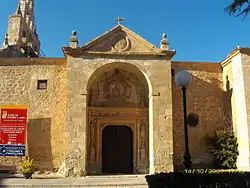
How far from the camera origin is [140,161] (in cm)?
1560

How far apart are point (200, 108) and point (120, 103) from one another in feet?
12.9

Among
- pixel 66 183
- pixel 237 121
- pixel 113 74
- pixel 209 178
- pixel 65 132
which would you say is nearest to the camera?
pixel 209 178

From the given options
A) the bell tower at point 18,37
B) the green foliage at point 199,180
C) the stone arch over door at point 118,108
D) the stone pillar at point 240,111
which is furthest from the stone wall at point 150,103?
the bell tower at point 18,37

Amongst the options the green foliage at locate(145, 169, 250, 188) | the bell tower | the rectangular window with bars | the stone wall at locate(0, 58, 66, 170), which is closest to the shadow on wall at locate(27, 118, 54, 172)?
the stone wall at locate(0, 58, 66, 170)

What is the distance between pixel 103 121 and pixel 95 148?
4.37 feet

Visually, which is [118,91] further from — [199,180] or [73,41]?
[199,180]

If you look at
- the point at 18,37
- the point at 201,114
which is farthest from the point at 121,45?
the point at 18,37

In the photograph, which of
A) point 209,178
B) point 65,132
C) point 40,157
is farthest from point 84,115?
point 209,178

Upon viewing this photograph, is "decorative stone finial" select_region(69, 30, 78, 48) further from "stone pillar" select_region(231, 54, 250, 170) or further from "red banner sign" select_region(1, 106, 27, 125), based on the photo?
"stone pillar" select_region(231, 54, 250, 170)

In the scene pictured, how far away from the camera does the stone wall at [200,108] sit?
51.7 feet

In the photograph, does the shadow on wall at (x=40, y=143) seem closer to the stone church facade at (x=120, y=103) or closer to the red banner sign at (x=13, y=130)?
the stone church facade at (x=120, y=103)

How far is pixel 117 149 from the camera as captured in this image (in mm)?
15938

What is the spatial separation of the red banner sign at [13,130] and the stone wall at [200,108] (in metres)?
7.04

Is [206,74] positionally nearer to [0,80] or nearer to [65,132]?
[65,132]
